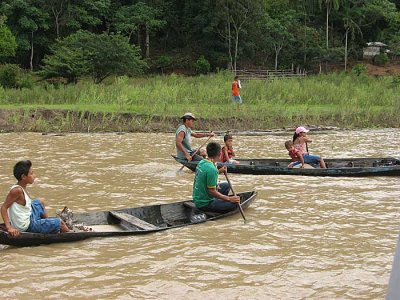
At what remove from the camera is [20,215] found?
20.3ft

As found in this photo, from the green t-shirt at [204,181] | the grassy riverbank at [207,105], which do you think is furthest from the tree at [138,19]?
the green t-shirt at [204,181]

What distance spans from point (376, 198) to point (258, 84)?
51.6 ft

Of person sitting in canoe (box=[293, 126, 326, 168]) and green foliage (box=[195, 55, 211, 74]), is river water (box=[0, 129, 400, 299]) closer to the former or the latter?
Result: person sitting in canoe (box=[293, 126, 326, 168])

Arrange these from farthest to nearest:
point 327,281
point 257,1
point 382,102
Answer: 1. point 257,1
2. point 382,102
3. point 327,281

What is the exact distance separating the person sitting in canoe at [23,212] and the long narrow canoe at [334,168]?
5013mm

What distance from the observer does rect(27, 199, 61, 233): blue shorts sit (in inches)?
248

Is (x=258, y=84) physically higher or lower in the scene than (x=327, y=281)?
higher

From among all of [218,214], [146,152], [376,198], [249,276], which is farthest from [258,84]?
[249,276]

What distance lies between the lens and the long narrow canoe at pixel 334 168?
35.4ft

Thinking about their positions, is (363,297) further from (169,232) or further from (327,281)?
(169,232)

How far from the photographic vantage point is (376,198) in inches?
360

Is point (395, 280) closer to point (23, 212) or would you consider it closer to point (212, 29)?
point (23, 212)

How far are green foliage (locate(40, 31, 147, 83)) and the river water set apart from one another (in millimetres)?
17161

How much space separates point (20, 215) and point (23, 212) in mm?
46
